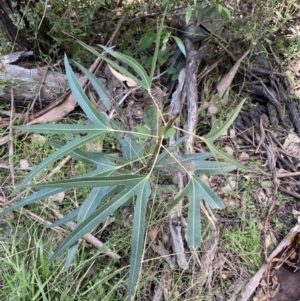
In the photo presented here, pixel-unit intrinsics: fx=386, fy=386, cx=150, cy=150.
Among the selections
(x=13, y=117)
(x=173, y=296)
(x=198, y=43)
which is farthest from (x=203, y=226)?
(x=13, y=117)

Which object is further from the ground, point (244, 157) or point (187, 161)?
point (187, 161)

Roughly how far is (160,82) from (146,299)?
97 cm

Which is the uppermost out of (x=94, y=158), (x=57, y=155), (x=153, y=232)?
(x=57, y=155)

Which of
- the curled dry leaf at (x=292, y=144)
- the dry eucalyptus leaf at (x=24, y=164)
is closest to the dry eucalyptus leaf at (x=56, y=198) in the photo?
the dry eucalyptus leaf at (x=24, y=164)

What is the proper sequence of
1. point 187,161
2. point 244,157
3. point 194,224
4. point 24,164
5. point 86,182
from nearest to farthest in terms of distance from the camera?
point 86,182, point 194,224, point 187,161, point 24,164, point 244,157

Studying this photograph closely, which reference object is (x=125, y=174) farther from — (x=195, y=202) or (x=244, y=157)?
(x=244, y=157)

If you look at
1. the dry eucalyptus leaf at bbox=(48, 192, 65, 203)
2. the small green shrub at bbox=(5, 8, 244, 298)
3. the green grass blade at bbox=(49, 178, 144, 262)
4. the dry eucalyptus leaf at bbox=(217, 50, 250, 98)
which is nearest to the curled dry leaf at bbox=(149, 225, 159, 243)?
the small green shrub at bbox=(5, 8, 244, 298)

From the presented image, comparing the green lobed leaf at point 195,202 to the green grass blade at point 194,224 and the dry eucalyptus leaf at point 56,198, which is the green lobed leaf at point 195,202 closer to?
the green grass blade at point 194,224

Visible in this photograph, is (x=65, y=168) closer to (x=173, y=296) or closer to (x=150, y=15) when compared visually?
(x=173, y=296)

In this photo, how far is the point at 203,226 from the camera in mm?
1526

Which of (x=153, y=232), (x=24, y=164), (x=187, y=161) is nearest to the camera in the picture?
(x=187, y=161)

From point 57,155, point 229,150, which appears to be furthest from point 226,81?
point 57,155

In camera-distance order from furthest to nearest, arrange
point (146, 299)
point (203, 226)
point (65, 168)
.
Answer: point (65, 168) → point (203, 226) → point (146, 299)

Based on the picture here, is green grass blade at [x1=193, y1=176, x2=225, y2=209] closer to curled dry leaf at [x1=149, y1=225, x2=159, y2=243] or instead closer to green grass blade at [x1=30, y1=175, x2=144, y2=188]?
green grass blade at [x1=30, y1=175, x2=144, y2=188]
